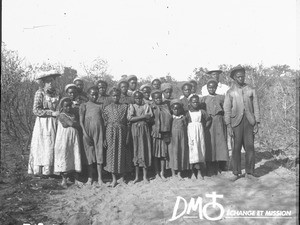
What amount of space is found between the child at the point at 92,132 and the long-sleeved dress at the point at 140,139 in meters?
0.53

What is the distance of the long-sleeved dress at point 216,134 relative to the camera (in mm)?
5246

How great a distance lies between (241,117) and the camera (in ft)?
16.4

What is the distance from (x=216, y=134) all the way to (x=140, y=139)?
1363 mm

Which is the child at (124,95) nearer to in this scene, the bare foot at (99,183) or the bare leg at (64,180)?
the bare foot at (99,183)

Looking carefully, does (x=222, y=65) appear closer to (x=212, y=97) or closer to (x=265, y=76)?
(x=265, y=76)

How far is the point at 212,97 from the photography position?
5.35 m

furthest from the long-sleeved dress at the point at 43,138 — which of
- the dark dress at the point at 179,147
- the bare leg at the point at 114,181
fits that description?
the dark dress at the point at 179,147

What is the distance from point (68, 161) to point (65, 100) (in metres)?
1.00

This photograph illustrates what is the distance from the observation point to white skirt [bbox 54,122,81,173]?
485 cm

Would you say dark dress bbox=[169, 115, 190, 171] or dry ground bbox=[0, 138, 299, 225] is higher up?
dark dress bbox=[169, 115, 190, 171]

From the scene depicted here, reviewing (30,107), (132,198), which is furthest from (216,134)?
(30,107)

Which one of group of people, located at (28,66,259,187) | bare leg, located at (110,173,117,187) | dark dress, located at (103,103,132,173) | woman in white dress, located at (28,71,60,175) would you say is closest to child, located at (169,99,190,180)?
group of people, located at (28,66,259,187)

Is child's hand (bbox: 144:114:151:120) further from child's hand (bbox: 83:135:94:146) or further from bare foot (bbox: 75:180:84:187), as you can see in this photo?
bare foot (bbox: 75:180:84:187)

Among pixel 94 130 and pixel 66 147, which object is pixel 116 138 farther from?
pixel 66 147
